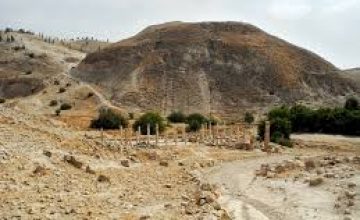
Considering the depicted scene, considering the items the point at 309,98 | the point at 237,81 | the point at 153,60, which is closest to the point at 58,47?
the point at 153,60

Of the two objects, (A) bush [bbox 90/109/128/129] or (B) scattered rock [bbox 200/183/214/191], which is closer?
(B) scattered rock [bbox 200/183/214/191]

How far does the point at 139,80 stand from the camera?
102m

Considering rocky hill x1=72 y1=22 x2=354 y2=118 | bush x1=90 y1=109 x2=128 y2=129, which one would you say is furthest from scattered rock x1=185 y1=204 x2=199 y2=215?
rocky hill x1=72 y1=22 x2=354 y2=118

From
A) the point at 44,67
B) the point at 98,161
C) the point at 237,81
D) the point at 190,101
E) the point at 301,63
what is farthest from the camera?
the point at 44,67

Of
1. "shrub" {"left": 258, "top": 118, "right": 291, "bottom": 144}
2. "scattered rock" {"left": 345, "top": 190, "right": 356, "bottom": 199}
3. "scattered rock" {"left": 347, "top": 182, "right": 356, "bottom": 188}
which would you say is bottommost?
"scattered rock" {"left": 345, "top": 190, "right": 356, "bottom": 199}

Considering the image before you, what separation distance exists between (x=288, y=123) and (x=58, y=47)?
90333 mm

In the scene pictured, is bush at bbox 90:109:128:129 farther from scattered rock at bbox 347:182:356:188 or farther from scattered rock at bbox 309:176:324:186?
scattered rock at bbox 347:182:356:188

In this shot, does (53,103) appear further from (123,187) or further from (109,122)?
(123,187)

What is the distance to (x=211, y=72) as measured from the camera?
4141 inches

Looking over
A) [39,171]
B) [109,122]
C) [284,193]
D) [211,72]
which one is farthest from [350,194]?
[211,72]

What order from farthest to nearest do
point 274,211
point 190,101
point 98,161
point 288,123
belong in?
point 190,101
point 288,123
point 98,161
point 274,211

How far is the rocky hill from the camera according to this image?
96.3m

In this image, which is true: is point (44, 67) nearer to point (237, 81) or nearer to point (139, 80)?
point (139, 80)

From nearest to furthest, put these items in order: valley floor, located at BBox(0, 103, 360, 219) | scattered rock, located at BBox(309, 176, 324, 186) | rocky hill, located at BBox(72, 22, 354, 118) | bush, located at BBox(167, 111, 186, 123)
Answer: valley floor, located at BBox(0, 103, 360, 219)
scattered rock, located at BBox(309, 176, 324, 186)
bush, located at BBox(167, 111, 186, 123)
rocky hill, located at BBox(72, 22, 354, 118)
